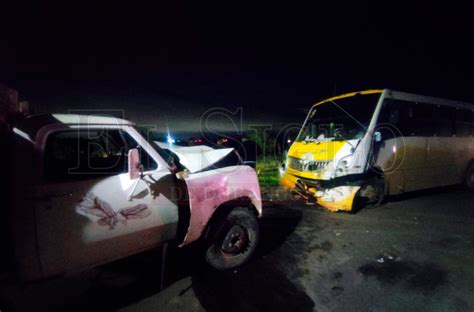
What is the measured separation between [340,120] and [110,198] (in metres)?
5.70

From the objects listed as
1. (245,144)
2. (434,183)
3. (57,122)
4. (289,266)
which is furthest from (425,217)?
(245,144)

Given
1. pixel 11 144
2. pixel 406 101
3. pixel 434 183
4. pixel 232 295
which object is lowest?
pixel 232 295

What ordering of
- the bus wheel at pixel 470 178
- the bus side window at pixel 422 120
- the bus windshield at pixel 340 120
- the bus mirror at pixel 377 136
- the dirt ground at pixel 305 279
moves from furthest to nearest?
the bus wheel at pixel 470 178, the bus side window at pixel 422 120, the bus windshield at pixel 340 120, the bus mirror at pixel 377 136, the dirt ground at pixel 305 279

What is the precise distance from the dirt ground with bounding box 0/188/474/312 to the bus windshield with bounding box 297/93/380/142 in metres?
2.24

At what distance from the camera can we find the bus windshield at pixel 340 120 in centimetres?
625

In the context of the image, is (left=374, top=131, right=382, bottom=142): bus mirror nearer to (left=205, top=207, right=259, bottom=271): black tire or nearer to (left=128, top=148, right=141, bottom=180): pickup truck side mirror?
(left=205, top=207, right=259, bottom=271): black tire

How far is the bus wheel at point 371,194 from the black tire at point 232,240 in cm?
344

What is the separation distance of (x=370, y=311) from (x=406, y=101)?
18.5 ft

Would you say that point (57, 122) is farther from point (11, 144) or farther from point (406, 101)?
point (406, 101)

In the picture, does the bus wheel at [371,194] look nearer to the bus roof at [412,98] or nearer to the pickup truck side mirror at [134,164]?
the bus roof at [412,98]

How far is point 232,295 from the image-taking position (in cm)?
332

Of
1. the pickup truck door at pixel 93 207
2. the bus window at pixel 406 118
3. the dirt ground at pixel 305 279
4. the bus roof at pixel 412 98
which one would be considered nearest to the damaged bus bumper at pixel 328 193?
the dirt ground at pixel 305 279

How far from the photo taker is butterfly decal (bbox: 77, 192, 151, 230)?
2.71 meters

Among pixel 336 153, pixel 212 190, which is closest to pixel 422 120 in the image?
pixel 336 153
